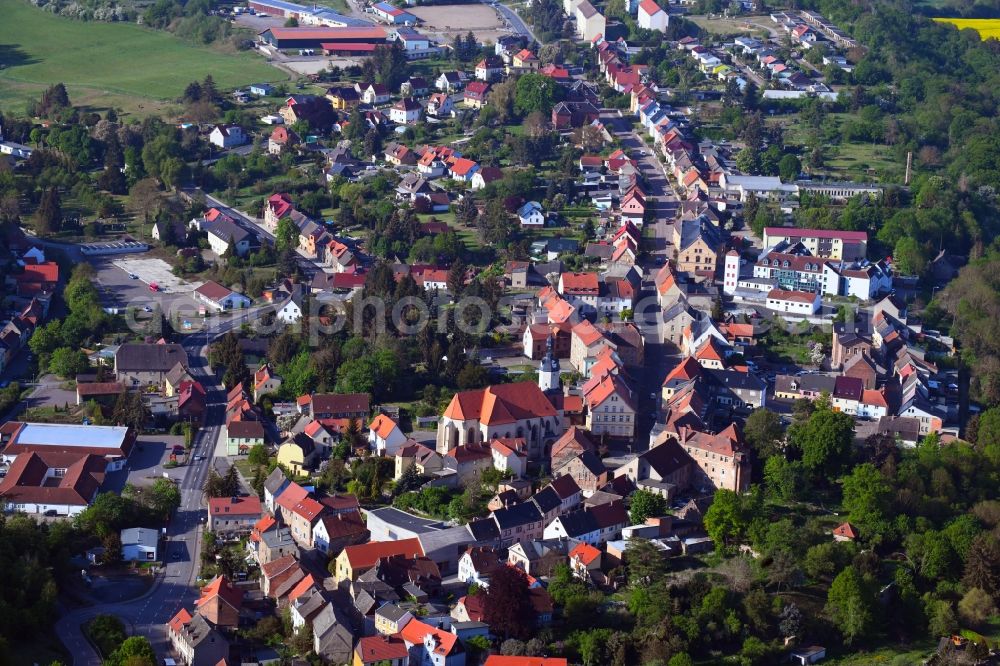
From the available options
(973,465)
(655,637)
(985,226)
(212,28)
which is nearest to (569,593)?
(655,637)

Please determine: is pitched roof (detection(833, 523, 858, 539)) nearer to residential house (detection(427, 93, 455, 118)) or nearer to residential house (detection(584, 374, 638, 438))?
residential house (detection(584, 374, 638, 438))

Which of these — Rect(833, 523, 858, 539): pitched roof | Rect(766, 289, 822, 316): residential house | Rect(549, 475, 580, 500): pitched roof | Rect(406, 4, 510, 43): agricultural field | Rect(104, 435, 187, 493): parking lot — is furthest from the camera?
Rect(406, 4, 510, 43): agricultural field

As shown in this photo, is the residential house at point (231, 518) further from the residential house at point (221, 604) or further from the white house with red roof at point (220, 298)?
the white house with red roof at point (220, 298)

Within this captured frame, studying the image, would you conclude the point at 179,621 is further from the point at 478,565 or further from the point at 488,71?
the point at 488,71

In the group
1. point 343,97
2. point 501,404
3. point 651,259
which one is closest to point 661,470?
point 501,404

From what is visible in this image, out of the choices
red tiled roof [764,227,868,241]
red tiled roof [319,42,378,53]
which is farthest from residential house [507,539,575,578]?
red tiled roof [319,42,378,53]

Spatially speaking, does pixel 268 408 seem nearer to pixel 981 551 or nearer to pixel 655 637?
pixel 655 637
